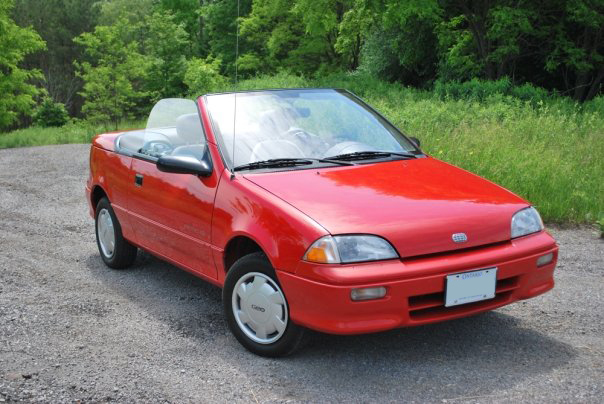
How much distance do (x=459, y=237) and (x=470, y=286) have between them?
0.27 m

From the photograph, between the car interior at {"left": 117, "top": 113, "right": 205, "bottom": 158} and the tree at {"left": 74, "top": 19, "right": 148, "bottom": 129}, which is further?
the tree at {"left": 74, "top": 19, "right": 148, "bottom": 129}

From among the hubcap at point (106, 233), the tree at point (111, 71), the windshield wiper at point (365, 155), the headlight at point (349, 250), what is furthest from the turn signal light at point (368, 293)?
the tree at point (111, 71)

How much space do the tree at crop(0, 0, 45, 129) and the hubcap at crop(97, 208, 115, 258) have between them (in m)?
23.7

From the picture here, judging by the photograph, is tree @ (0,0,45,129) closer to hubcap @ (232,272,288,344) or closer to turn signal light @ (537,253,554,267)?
hubcap @ (232,272,288,344)

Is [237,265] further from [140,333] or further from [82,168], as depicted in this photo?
[82,168]

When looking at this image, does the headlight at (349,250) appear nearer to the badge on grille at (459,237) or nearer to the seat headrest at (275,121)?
the badge on grille at (459,237)

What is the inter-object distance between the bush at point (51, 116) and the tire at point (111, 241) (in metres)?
38.4

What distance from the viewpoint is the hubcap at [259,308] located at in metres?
3.87

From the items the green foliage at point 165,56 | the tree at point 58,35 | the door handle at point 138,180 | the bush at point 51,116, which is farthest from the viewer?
the tree at point 58,35

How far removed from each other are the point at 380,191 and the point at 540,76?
67.6 ft

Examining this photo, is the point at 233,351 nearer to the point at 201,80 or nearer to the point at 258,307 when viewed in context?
the point at 258,307

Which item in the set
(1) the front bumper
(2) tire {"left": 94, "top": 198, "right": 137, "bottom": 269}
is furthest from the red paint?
(2) tire {"left": 94, "top": 198, "right": 137, "bottom": 269}

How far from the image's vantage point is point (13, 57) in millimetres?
27500

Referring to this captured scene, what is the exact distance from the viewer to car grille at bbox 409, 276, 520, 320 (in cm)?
362
